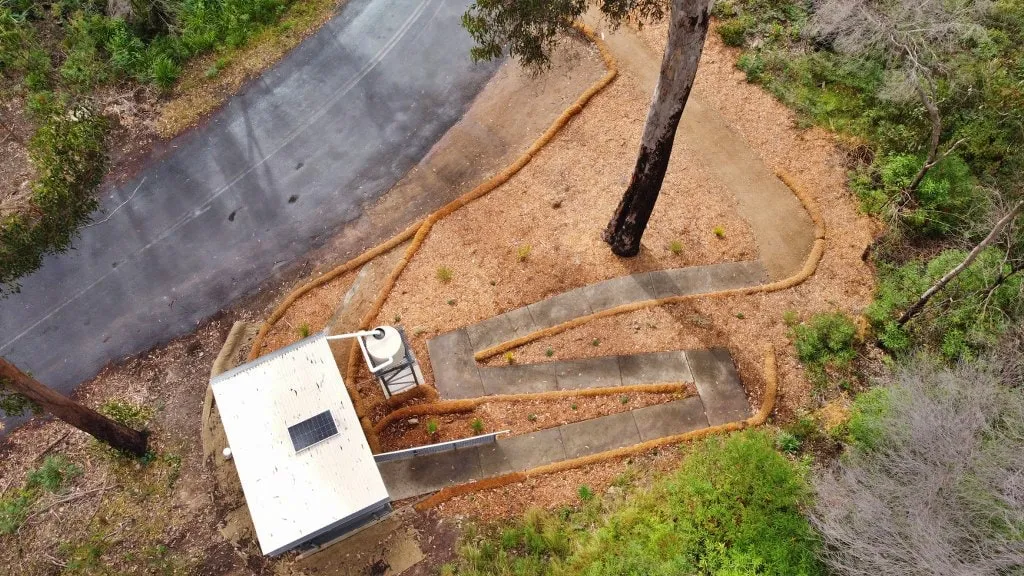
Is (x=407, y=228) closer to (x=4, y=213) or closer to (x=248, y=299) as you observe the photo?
(x=248, y=299)

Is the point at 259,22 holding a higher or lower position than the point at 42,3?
lower

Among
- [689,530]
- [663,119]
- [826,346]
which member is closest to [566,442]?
[689,530]

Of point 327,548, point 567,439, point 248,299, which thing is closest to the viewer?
point 327,548

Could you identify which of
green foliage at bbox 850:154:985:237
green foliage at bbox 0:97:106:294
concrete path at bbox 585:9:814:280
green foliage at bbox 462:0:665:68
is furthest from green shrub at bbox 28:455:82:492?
green foliage at bbox 850:154:985:237

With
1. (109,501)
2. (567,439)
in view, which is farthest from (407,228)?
(109,501)

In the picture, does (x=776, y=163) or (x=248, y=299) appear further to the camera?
(x=776, y=163)

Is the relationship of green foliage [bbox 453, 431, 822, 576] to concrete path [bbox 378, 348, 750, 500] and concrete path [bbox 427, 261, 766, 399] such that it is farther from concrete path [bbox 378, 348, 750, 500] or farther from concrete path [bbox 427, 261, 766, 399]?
concrete path [bbox 427, 261, 766, 399]
